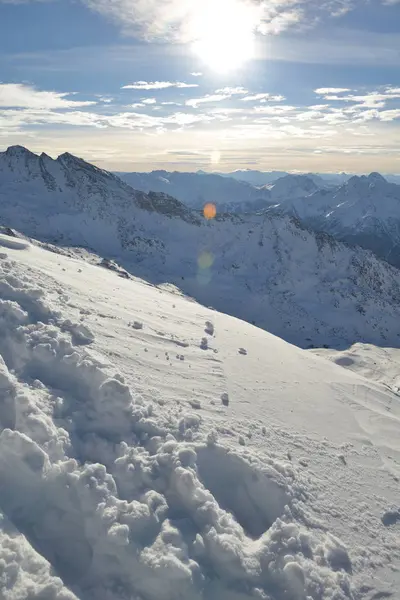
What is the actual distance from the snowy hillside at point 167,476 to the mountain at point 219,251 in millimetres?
74540

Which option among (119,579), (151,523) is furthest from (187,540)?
(119,579)

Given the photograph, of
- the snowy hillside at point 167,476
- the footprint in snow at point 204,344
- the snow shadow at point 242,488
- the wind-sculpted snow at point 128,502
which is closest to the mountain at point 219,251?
the footprint in snow at point 204,344

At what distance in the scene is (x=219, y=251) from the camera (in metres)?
115

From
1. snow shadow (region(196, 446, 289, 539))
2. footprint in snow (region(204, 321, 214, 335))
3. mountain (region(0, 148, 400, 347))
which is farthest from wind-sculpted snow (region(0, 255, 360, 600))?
mountain (region(0, 148, 400, 347))

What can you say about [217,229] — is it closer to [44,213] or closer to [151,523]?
[44,213]

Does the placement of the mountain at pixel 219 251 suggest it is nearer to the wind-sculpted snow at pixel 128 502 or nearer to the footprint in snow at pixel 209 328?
the footprint in snow at pixel 209 328

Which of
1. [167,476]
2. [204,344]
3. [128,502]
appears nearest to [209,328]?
[204,344]

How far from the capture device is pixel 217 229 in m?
120

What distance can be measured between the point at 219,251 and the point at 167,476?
353ft

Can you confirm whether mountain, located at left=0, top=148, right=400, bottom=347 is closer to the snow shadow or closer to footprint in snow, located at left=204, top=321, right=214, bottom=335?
footprint in snow, located at left=204, top=321, right=214, bottom=335

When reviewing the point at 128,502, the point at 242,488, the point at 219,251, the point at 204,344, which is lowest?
the point at 219,251

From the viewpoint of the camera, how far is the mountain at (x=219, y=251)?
97062 mm

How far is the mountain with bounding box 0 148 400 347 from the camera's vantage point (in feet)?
318

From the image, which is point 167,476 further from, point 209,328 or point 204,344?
point 209,328
